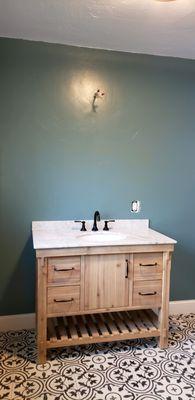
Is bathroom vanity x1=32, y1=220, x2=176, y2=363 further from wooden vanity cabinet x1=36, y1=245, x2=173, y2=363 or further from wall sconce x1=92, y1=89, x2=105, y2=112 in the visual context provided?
wall sconce x1=92, y1=89, x2=105, y2=112

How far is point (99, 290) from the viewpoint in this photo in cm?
221

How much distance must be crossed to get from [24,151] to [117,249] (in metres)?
1.10

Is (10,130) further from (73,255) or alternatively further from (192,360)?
(192,360)

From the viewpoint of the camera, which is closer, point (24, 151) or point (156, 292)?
point (156, 292)

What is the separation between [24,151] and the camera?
2543mm

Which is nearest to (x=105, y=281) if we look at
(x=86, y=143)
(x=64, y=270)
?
(x=64, y=270)

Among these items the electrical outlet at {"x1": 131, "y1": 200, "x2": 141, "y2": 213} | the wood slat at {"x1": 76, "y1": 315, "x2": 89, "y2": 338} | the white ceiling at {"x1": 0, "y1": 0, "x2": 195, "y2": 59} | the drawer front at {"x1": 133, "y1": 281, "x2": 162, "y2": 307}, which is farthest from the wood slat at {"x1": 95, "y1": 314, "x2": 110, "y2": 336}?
the white ceiling at {"x1": 0, "y1": 0, "x2": 195, "y2": 59}

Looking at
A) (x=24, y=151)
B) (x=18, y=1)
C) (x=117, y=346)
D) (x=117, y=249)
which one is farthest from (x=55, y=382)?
(x=18, y=1)

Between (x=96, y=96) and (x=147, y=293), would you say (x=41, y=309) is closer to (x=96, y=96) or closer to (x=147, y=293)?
(x=147, y=293)

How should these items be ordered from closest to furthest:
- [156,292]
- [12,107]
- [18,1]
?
[18,1]
[156,292]
[12,107]

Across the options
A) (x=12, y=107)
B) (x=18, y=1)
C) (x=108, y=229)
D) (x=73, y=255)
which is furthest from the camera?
(x=108, y=229)

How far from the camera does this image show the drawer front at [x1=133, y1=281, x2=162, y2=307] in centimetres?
229

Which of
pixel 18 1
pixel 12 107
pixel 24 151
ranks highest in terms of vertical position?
pixel 18 1

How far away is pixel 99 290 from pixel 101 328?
35cm
